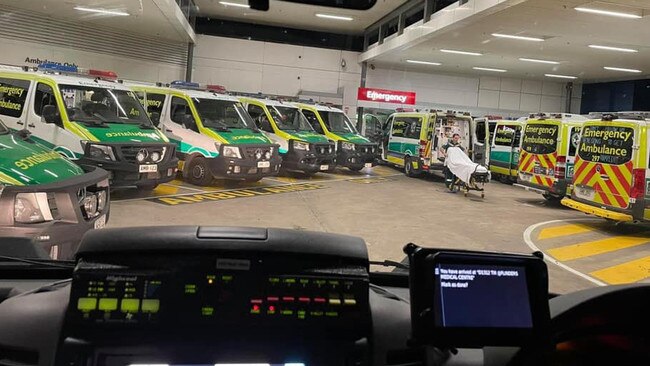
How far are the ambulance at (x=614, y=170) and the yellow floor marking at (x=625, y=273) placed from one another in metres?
2.04

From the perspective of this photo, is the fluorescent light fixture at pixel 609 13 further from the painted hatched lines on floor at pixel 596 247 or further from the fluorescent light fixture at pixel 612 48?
the painted hatched lines on floor at pixel 596 247

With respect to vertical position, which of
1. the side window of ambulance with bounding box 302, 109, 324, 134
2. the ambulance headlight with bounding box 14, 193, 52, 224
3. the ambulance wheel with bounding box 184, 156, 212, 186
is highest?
the side window of ambulance with bounding box 302, 109, 324, 134

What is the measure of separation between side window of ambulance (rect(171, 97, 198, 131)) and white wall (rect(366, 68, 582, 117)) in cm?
1223

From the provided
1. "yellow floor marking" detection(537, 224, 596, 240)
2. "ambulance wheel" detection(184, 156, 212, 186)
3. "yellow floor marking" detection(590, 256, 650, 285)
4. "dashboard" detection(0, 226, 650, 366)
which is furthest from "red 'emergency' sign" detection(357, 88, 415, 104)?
"dashboard" detection(0, 226, 650, 366)

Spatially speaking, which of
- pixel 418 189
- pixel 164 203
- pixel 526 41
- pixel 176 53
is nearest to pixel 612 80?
pixel 526 41

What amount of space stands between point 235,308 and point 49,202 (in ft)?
8.79

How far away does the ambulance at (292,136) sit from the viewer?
44.9 feet

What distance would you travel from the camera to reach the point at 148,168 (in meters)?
8.75

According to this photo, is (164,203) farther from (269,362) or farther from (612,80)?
(612,80)

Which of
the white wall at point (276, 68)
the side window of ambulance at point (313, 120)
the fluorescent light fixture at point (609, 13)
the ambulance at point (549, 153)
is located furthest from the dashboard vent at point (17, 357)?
the white wall at point (276, 68)

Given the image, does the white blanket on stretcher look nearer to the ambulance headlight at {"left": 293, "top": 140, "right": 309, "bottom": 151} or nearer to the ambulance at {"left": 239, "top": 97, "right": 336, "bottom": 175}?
the ambulance at {"left": 239, "top": 97, "right": 336, "bottom": 175}

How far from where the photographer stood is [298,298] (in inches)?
59.6

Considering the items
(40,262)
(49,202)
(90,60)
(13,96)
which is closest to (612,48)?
(13,96)

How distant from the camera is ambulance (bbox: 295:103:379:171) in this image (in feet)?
50.4
